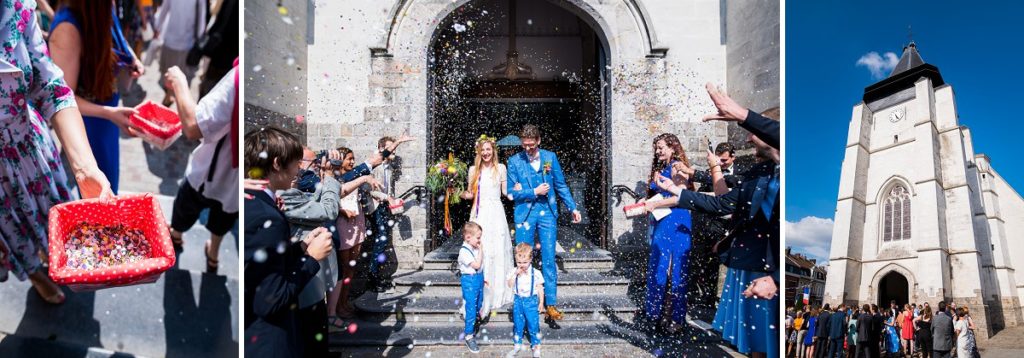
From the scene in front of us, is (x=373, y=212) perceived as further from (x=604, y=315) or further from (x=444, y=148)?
(x=604, y=315)

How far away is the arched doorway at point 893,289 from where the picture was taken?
3354 mm

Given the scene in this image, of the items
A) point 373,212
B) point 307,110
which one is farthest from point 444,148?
point 307,110

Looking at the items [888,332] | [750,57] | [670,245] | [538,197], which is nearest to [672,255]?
[670,245]

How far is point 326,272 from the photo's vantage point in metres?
1.83

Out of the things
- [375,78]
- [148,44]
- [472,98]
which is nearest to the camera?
[375,78]

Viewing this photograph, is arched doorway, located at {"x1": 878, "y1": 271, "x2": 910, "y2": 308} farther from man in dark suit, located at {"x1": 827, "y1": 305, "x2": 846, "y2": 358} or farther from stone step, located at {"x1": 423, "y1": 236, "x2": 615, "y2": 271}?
stone step, located at {"x1": 423, "y1": 236, "x2": 615, "y2": 271}

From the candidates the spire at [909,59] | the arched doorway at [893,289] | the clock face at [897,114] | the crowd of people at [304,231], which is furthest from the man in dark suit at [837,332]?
the crowd of people at [304,231]

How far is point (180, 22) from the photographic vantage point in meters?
2.64

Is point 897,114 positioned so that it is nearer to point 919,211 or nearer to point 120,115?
point 919,211

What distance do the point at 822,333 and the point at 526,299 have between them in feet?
8.42

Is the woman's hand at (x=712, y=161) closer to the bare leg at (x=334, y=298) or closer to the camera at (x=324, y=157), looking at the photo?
the camera at (x=324, y=157)

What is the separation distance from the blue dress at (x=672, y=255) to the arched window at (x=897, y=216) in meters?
2.45

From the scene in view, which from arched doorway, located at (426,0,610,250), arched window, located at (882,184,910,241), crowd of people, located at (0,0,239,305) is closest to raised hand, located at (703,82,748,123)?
arched doorway, located at (426,0,610,250)

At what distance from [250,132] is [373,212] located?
19.3 inches
